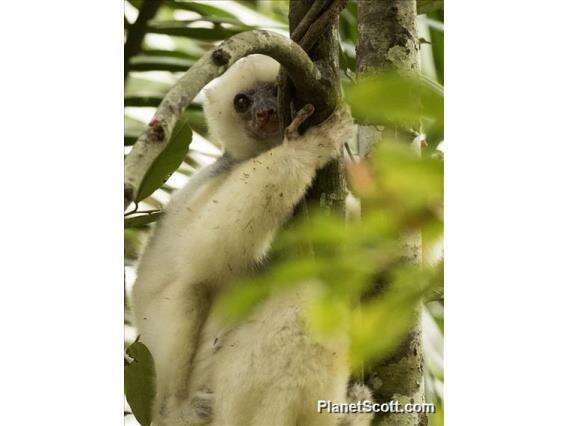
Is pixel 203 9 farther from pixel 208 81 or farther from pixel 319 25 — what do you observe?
pixel 208 81

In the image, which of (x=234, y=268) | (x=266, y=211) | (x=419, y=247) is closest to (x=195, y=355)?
(x=234, y=268)

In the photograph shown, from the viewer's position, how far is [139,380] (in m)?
3.14

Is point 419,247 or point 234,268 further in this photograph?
point 234,268

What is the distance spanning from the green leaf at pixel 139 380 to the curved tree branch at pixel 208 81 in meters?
1.22

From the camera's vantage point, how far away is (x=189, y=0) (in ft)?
10.5

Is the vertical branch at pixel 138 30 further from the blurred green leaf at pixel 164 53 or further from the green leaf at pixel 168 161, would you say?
the green leaf at pixel 168 161

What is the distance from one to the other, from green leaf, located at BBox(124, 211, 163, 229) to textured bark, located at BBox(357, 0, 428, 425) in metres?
0.92

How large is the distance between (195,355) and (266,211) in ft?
2.23

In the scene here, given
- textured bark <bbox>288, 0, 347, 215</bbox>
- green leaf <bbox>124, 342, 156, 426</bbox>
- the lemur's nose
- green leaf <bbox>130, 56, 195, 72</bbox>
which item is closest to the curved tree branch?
textured bark <bbox>288, 0, 347, 215</bbox>

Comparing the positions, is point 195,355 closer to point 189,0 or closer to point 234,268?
point 234,268

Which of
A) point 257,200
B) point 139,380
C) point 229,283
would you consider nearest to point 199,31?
point 257,200

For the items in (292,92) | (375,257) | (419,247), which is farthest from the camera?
(292,92)

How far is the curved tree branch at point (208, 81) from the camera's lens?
6.36 feet

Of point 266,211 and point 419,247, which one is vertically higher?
point 419,247
